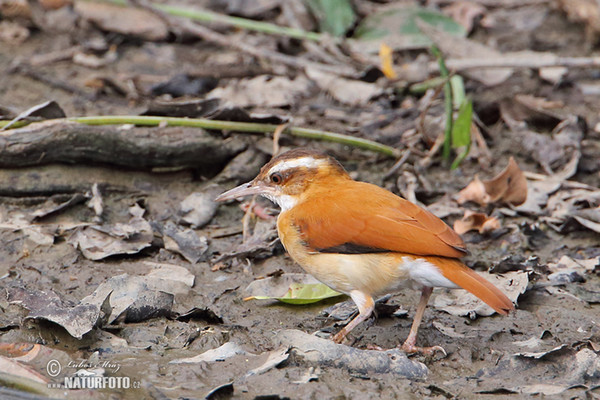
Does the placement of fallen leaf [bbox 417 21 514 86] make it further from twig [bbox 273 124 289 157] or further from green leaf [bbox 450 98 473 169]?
twig [bbox 273 124 289 157]

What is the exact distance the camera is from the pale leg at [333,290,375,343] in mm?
5141

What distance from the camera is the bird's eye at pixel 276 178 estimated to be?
227 inches

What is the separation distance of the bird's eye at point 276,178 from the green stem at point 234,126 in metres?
1.59

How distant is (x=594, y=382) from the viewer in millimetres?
4680

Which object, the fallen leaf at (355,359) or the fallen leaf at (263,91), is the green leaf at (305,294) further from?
the fallen leaf at (263,91)

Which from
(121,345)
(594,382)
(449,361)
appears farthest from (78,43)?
(594,382)

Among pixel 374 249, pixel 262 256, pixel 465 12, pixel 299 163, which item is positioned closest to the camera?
pixel 374 249

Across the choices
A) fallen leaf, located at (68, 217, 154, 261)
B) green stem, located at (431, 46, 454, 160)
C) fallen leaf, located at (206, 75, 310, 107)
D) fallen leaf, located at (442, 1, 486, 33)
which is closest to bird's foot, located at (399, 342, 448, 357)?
fallen leaf, located at (68, 217, 154, 261)

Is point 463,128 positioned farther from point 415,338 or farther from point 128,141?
point 128,141

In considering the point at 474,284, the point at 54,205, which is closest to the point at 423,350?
the point at 474,284

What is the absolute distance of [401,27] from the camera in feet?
32.6

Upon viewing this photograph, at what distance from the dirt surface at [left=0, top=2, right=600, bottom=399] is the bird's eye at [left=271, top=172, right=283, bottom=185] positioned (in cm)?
83

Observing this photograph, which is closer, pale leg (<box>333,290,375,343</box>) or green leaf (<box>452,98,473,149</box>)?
pale leg (<box>333,290,375,343</box>)

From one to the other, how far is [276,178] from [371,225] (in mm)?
981
